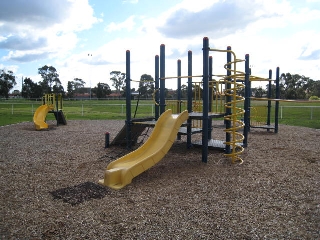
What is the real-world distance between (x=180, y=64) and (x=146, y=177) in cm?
454

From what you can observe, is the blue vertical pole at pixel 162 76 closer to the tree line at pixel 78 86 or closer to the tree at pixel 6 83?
the tree line at pixel 78 86

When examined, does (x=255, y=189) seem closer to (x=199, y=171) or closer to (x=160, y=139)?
(x=199, y=171)

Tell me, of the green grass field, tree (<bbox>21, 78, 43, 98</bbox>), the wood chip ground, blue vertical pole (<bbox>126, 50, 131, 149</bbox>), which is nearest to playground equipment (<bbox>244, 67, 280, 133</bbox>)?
the wood chip ground

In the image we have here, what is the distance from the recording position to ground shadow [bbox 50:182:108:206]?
4.39 m

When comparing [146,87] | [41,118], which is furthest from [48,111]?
[146,87]

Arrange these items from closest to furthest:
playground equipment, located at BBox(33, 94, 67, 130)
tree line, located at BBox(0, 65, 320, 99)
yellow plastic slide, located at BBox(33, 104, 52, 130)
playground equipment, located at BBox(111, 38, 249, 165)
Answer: playground equipment, located at BBox(111, 38, 249, 165), yellow plastic slide, located at BBox(33, 104, 52, 130), playground equipment, located at BBox(33, 94, 67, 130), tree line, located at BBox(0, 65, 320, 99)

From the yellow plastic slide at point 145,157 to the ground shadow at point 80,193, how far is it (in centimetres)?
23

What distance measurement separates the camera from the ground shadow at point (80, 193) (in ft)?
14.4

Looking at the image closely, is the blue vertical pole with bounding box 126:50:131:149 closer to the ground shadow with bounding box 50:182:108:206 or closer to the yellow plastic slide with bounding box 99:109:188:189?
the yellow plastic slide with bounding box 99:109:188:189

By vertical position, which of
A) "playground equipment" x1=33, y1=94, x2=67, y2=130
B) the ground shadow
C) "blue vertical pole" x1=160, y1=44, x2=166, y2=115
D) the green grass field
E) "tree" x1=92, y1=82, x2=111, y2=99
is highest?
"tree" x1=92, y1=82, x2=111, y2=99

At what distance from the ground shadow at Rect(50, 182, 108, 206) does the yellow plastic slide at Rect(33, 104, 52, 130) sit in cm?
957

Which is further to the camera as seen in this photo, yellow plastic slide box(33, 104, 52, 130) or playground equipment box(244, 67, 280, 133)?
yellow plastic slide box(33, 104, 52, 130)

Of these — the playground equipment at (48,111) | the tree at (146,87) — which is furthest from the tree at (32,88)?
the playground equipment at (48,111)

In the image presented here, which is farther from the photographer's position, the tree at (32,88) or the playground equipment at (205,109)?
the tree at (32,88)
